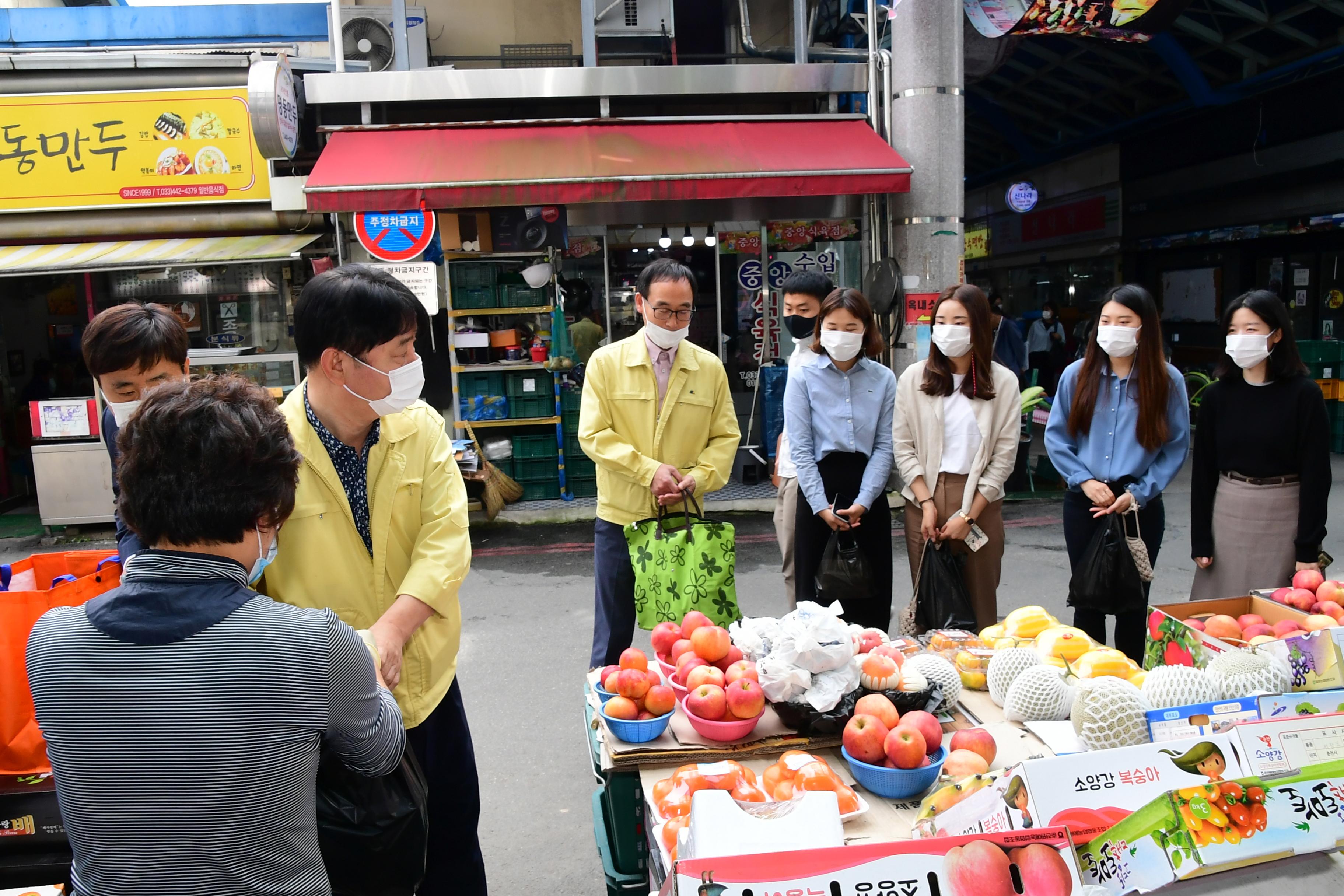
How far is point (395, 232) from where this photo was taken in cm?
796

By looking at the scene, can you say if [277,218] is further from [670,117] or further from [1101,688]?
[1101,688]

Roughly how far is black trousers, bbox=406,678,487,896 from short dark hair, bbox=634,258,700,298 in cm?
207

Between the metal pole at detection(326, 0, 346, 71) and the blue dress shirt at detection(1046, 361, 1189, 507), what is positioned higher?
the metal pole at detection(326, 0, 346, 71)

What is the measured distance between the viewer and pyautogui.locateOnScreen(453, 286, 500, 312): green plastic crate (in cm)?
955

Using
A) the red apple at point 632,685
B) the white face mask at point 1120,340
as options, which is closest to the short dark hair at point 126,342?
the red apple at point 632,685

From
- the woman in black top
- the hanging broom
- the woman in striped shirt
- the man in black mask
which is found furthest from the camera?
the hanging broom

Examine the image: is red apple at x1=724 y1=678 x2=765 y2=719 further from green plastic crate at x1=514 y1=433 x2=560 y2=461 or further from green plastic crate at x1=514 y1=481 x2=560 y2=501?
green plastic crate at x1=514 y1=481 x2=560 y2=501

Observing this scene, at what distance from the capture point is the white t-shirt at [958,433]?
4.20 metres

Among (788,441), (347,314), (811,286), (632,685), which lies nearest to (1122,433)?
(788,441)

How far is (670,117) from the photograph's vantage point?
9.11 metres

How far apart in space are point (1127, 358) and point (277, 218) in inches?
335

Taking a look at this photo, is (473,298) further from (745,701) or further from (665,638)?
(745,701)

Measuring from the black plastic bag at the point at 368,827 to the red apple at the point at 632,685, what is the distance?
0.75 meters

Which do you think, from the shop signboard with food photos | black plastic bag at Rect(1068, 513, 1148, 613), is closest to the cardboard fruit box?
black plastic bag at Rect(1068, 513, 1148, 613)
